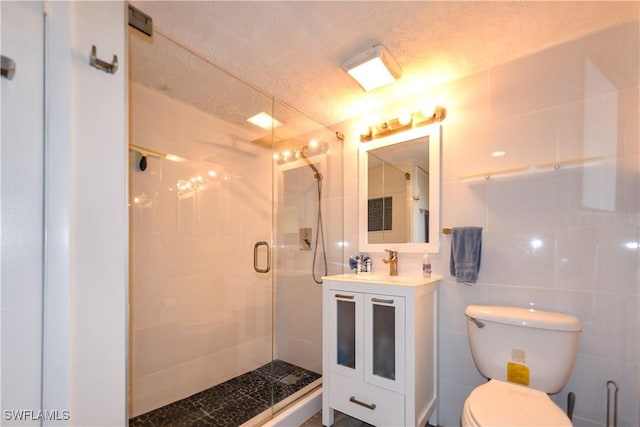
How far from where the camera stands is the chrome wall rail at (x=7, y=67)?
2.80 feet

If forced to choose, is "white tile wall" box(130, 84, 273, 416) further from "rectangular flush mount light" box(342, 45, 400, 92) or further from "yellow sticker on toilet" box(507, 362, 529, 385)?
"yellow sticker on toilet" box(507, 362, 529, 385)

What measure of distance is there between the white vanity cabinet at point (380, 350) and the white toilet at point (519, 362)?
283 millimetres

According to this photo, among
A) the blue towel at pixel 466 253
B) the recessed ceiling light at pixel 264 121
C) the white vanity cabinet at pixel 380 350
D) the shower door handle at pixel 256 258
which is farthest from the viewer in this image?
the shower door handle at pixel 256 258

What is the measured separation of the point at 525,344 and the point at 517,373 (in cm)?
15

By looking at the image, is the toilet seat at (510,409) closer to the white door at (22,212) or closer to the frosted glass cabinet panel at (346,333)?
the frosted glass cabinet panel at (346,333)

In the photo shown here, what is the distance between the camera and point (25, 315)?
2.89 feet

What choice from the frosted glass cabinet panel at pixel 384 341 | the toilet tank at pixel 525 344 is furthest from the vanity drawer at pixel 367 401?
the toilet tank at pixel 525 344

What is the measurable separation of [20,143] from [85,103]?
23cm

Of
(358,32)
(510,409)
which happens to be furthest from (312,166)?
(510,409)

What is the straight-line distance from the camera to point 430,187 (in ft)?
6.15

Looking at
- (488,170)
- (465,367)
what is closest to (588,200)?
(488,170)

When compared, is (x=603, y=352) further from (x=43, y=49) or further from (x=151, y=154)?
(x=151, y=154)

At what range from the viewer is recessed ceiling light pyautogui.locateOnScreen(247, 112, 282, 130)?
86.7 inches

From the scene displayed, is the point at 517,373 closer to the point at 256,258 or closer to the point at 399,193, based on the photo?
the point at 399,193
